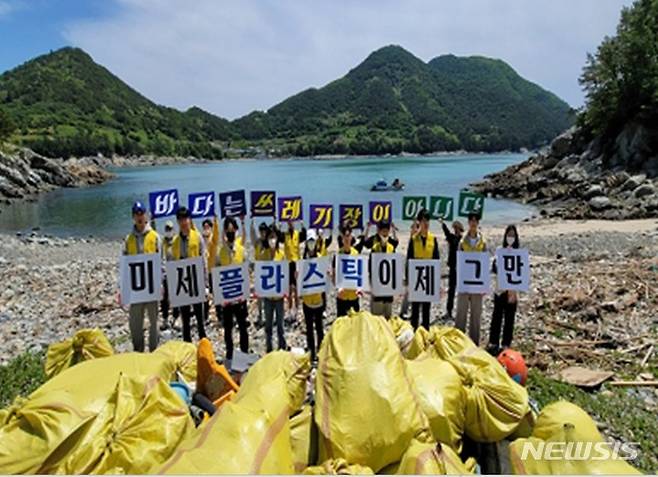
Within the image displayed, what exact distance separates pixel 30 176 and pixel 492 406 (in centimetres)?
6451

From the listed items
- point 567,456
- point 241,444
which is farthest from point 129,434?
point 567,456

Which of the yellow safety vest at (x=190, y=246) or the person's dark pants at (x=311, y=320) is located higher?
the yellow safety vest at (x=190, y=246)

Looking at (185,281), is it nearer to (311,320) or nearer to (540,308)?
(311,320)

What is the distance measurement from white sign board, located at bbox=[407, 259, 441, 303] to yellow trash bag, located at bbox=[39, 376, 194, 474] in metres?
4.49

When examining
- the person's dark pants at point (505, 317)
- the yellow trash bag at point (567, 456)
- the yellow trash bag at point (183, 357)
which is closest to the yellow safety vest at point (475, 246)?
the person's dark pants at point (505, 317)

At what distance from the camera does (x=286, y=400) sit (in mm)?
3852

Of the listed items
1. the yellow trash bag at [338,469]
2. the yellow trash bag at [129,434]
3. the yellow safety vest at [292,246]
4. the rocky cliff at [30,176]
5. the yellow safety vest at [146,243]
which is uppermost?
the yellow safety vest at [146,243]

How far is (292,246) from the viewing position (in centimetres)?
859

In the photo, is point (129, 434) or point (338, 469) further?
point (129, 434)

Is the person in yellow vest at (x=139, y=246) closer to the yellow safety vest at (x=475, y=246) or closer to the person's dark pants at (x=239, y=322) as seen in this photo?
the person's dark pants at (x=239, y=322)

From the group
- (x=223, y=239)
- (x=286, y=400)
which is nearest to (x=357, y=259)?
(x=223, y=239)

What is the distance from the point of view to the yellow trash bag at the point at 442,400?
12.5 feet

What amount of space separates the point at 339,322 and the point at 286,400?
921mm

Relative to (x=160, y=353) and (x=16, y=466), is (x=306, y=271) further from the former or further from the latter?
(x=16, y=466)
